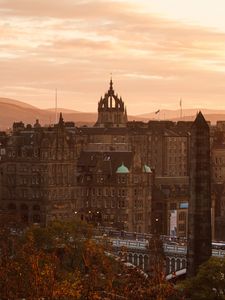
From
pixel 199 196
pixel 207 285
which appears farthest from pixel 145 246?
pixel 207 285

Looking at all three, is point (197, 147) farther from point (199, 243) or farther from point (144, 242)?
point (144, 242)

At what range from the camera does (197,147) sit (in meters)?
110

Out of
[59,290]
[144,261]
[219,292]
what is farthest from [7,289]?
[144,261]

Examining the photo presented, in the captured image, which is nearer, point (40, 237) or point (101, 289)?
point (101, 289)

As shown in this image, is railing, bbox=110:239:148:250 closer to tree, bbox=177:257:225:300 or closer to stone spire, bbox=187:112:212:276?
stone spire, bbox=187:112:212:276

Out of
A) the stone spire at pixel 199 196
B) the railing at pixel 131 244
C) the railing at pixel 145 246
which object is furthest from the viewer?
the railing at pixel 131 244

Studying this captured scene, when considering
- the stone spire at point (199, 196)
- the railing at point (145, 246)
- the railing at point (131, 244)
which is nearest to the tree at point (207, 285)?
the stone spire at point (199, 196)

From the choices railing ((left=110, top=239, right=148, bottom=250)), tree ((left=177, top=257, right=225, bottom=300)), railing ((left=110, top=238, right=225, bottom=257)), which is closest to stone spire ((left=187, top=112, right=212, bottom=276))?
tree ((left=177, top=257, right=225, bottom=300))

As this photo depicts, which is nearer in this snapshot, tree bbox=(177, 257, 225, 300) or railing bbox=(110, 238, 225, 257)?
tree bbox=(177, 257, 225, 300)

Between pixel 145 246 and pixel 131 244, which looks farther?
pixel 131 244

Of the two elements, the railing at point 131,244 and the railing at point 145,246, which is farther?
the railing at point 131,244

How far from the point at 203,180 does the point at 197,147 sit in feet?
8.09

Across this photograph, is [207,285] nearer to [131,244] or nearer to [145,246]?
[145,246]

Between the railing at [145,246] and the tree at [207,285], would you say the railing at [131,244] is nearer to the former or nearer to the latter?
the railing at [145,246]
